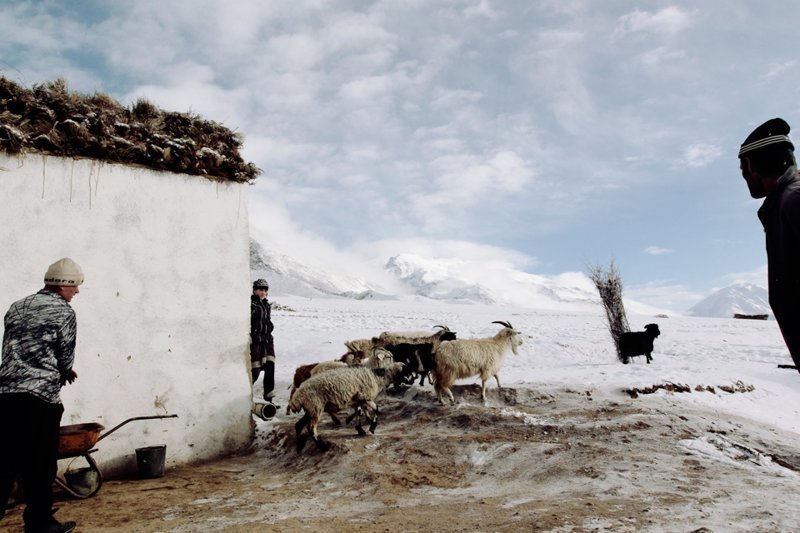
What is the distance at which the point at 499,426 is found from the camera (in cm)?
665

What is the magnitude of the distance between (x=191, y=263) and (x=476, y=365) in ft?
15.7

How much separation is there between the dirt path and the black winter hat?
2.61 meters

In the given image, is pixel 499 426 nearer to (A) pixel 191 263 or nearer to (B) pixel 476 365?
(B) pixel 476 365

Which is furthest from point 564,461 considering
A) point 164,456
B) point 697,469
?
point 164,456

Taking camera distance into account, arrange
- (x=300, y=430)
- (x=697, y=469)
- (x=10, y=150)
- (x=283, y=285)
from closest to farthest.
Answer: (x=697, y=469), (x=10, y=150), (x=300, y=430), (x=283, y=285)

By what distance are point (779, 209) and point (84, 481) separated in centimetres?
620

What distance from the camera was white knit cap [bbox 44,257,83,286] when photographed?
13.4ft

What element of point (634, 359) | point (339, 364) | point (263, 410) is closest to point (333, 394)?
point (263, 410)

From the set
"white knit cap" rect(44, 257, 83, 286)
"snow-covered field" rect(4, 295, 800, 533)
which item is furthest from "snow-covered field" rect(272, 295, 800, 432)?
"white knit cap" rect(44, 257, 83, 286)

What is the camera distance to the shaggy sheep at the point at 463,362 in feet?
27.0

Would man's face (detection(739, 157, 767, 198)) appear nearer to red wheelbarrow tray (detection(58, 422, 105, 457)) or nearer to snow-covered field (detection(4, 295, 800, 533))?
snow-covered field (detection(4, 295, 800, 533))

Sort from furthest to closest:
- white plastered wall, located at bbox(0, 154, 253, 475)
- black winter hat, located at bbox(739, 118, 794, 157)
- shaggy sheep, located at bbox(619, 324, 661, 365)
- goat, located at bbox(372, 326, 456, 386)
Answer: shaggy sheep, located at bbox(619, 324, 661, 365), goat, located at bbox(372, 326, 456, 386), white plastered wall, located at bbox(0, 154, 253, 475), black winter hat, located at bbox(739, 118, 794, 157)

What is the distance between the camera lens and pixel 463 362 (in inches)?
327

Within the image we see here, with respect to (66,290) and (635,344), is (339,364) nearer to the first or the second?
(66,290)
